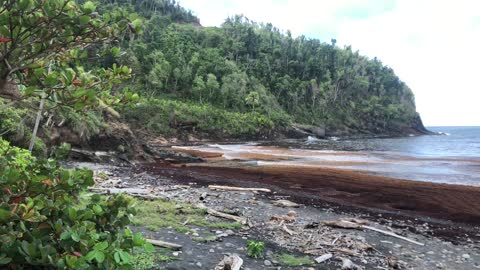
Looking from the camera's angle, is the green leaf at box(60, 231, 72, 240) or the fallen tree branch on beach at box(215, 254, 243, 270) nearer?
the green leaf at box(60, 231, 72, 240)

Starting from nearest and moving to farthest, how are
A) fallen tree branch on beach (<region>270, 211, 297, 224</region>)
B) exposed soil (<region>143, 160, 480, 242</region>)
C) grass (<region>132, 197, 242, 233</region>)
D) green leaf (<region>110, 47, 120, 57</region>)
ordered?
1. green leaf (<region>110, 47, 120, 57</region>)
2. grass (<region>132, 197, 242, 233</region>)
3. fallen tree branch on beach (<region>270, 211, 297, 224</region>)
4. exposed soil (<region>143, 160, 480, 242</region>)

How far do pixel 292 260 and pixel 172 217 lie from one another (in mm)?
4016

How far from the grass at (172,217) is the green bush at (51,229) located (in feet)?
20.5

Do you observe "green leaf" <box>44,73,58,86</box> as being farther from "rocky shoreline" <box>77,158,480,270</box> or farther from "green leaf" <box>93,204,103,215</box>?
"rocky shoreline" <box>77,158,480,270</box>

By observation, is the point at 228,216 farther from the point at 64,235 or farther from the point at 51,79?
the point at 51,79

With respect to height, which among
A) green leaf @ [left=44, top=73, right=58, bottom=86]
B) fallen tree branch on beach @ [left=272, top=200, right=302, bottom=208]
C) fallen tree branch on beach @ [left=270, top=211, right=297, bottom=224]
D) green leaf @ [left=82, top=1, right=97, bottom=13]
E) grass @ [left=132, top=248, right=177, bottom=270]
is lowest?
fallen tree branch on beach @ [left=272, top=200, right=302, bottom=208]

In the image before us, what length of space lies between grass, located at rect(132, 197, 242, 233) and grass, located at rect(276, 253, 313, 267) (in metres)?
2.36

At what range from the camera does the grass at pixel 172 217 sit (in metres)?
9.25

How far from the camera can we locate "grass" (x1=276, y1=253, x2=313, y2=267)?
7.56 metres

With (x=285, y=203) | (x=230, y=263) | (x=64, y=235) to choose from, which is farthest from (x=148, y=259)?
(x=285, y=203)

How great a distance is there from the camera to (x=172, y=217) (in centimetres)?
1032

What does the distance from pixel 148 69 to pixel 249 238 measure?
80.4 m

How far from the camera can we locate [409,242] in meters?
10.6

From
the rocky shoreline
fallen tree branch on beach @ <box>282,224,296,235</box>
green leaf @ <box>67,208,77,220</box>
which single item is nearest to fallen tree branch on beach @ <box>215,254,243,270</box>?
the rocky shoreline
